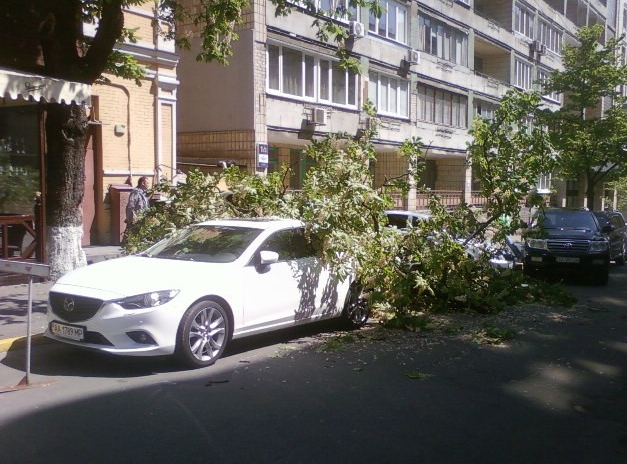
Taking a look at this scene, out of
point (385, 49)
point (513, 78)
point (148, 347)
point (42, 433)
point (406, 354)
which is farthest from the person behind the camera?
point (513, 78)

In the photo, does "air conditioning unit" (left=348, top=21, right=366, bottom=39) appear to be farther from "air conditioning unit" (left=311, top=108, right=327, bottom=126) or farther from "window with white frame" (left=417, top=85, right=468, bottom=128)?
"window with white frame" (left=417, top=85, right=468, bottom=128)

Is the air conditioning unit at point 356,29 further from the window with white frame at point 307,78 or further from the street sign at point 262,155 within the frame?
the street sign at point 262,155

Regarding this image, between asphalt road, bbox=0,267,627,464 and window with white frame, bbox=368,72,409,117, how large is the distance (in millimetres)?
17998

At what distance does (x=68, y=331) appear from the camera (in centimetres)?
654

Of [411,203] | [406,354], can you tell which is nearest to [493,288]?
[406,354]

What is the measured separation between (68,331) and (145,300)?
35.1 inches

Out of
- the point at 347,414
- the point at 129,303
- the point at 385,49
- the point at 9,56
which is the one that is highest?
the point at 385,49

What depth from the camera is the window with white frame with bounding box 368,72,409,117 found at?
81.9 ft

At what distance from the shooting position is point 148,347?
633 centimetres

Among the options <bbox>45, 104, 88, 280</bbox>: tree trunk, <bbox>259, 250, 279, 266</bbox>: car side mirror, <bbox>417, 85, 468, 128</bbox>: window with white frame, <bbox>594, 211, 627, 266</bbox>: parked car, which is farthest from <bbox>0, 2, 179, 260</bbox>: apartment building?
<bbox>417, 85, 468, 128</bbox>: window with white frame

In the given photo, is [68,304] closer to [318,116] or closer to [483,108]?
[318,116]

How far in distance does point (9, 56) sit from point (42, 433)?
850cm

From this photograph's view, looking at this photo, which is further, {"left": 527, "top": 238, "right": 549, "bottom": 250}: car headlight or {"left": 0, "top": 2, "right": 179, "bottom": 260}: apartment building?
{"left": 527, "top": 238, "right": 549, "bottom": 250}: car headlight

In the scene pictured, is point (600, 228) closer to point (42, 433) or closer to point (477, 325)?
point (477, 325)
